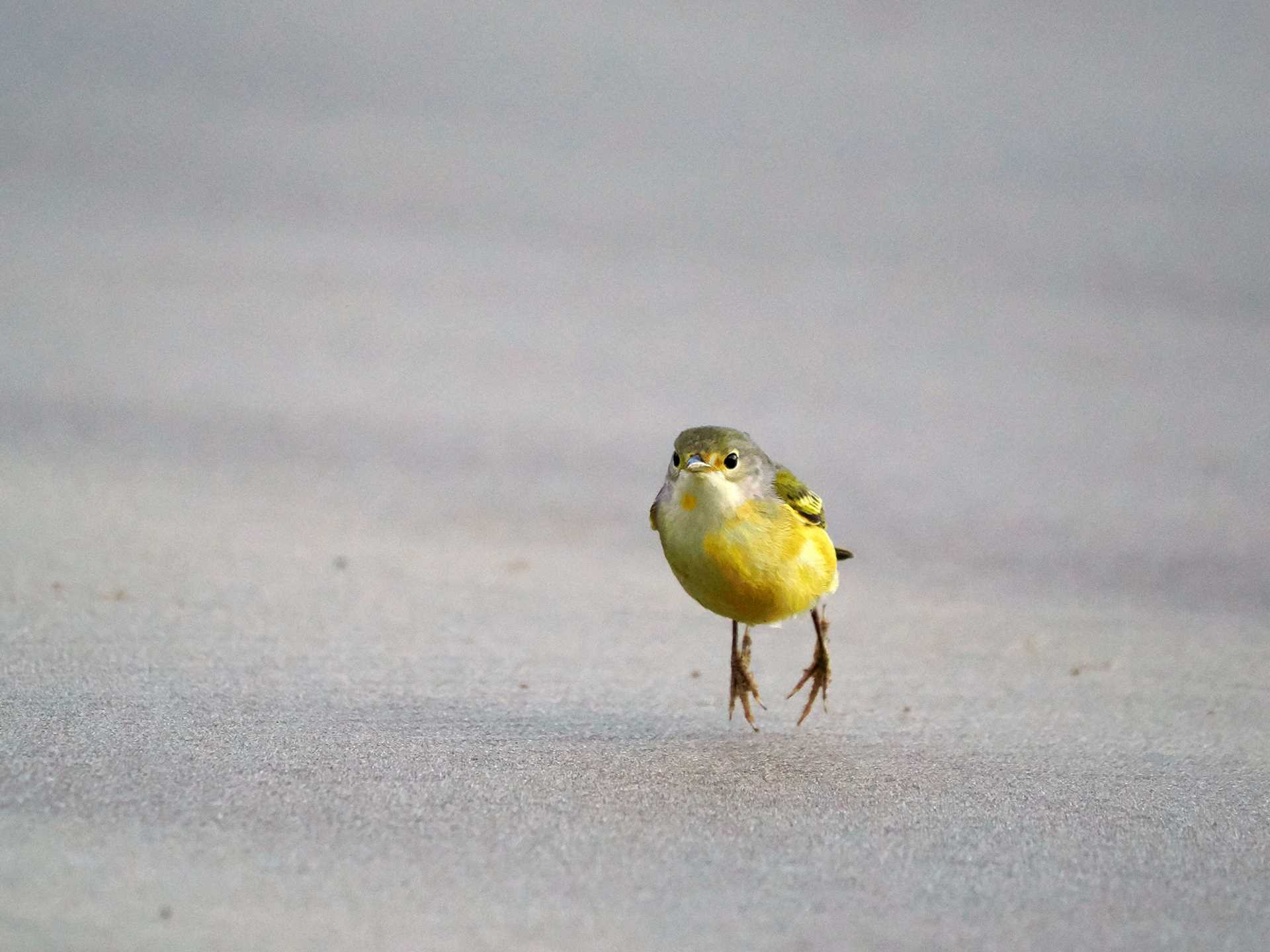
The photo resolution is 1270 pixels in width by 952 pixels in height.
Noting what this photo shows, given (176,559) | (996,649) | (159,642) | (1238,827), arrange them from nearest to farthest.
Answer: (1238,827)
(159,642)
(996,649)
(176,559)

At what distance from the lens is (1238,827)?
404 centimetres

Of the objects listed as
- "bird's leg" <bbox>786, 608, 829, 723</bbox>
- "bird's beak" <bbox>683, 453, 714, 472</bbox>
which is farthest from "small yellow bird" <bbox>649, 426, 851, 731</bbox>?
"bird's leg" <bbox>786, 608, 829, 723</bbox>

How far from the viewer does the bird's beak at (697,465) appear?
15.1 ft

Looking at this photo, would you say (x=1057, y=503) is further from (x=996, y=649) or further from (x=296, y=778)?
(x=296, y=778)

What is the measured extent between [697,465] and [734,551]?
255 millimetres

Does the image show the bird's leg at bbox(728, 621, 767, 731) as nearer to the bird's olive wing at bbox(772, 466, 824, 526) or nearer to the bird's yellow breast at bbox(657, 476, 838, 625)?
the bird's yellow breast at bbox(657, 476, 838, 625)

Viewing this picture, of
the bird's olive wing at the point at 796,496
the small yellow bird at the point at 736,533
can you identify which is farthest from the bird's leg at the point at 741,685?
the bird's olive wing at the point at 796,496

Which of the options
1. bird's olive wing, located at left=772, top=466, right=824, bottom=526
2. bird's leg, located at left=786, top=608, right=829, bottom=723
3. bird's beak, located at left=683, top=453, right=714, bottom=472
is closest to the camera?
bird's beak, located at left=683, top=453, right=714, bottom=472

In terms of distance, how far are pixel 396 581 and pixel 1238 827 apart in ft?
10.6

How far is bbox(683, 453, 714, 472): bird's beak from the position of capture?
15.1 ft

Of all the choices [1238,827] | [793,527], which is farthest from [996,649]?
[1238,827]

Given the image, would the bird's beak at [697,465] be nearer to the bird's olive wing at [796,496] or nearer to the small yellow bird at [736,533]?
the small yellow bird at [736,533]

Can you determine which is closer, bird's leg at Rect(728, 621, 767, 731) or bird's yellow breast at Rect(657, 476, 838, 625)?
bird's yellow breast at Rect(657, 476, 838, 625)

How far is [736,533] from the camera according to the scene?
4652mm
